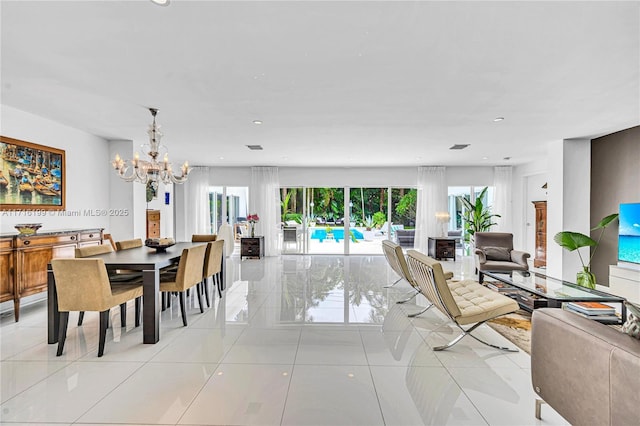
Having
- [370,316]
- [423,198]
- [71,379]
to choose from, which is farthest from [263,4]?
[423,198]

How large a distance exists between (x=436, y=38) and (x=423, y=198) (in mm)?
7100

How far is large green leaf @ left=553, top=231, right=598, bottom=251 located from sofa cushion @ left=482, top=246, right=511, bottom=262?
36.0 inches

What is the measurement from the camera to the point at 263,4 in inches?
80.7

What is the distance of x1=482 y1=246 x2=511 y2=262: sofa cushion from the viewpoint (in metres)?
6.13

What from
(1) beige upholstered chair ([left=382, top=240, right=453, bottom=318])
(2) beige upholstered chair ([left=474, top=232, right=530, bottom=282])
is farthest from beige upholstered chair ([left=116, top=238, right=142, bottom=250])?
(2) beige upholstered chair ([left=474, top=232, right=530, bottom=282])

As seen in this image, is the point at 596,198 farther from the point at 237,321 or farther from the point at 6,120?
the point at 6,120

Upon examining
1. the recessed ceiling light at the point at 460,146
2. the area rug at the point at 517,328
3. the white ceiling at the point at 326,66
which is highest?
the white ceiling at the point at 326,66

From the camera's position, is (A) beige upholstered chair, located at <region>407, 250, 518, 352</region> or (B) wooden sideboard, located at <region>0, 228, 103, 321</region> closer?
(A) beige upholstered chair, located at <region>407, 250, 518, 352</region>

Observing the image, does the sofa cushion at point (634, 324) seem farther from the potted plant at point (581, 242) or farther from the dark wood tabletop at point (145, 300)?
the potted plant at point (581, 242)

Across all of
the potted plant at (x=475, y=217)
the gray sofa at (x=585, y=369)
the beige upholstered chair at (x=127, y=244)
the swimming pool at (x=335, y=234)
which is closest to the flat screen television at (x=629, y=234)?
the potted plant at (x=475, y=217)

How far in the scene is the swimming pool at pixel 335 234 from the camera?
9.70 metres

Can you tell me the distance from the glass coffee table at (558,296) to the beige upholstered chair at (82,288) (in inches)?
173

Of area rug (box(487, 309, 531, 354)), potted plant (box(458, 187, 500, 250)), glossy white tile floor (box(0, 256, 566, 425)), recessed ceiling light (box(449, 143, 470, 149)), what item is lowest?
area rug (box(487, 309, 531, 354))

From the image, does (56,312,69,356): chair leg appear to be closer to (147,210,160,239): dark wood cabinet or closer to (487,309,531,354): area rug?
(487,309,531,354): area rug
